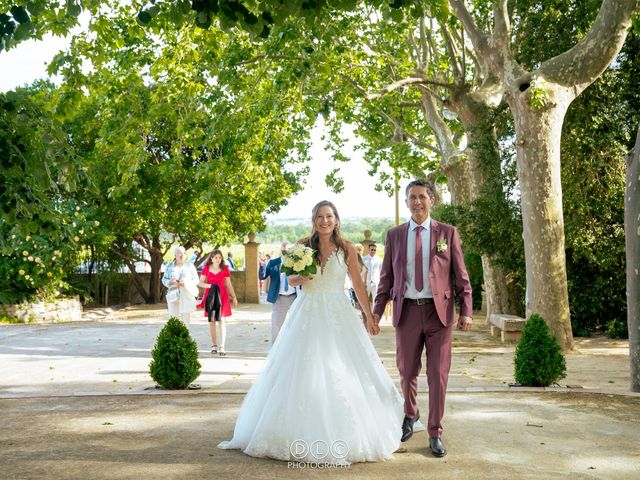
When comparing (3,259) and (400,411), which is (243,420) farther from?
(3,259)

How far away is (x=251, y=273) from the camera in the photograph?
36.3 m

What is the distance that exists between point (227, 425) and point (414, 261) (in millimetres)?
2481

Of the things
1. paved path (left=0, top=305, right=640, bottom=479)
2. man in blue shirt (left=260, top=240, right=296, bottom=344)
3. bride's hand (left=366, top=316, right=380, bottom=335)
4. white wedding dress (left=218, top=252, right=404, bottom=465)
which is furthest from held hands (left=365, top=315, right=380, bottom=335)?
man in blue shirt (left=260, top=240, right=296, bottom=344)

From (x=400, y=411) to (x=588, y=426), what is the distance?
6.67ft

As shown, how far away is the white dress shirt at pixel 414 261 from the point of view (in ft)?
22.9

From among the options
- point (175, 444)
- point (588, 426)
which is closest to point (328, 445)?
point (175, 444)

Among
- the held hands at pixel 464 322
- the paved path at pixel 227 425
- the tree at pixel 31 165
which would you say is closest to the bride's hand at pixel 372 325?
the held hands at pixel 464 322

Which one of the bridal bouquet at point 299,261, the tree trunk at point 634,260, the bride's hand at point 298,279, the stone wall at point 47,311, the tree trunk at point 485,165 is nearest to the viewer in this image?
the bridal bouquet at point 299,261

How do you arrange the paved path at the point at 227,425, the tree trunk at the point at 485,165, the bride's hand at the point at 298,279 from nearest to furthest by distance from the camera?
the paved path at the point at 227,425 → the bride's hand at the point at 298,279 → the tree trunk at the point at 485,165

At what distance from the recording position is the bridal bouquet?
23.5 ft

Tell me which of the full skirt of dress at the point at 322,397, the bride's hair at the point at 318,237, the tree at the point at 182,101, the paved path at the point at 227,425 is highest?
the tree at the point at 182,101

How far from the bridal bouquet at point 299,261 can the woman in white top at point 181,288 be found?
848 cm

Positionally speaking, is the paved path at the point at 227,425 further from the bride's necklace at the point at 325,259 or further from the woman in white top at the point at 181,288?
the bride's necklace at the point at 325,259

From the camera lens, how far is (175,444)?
23.4ft
